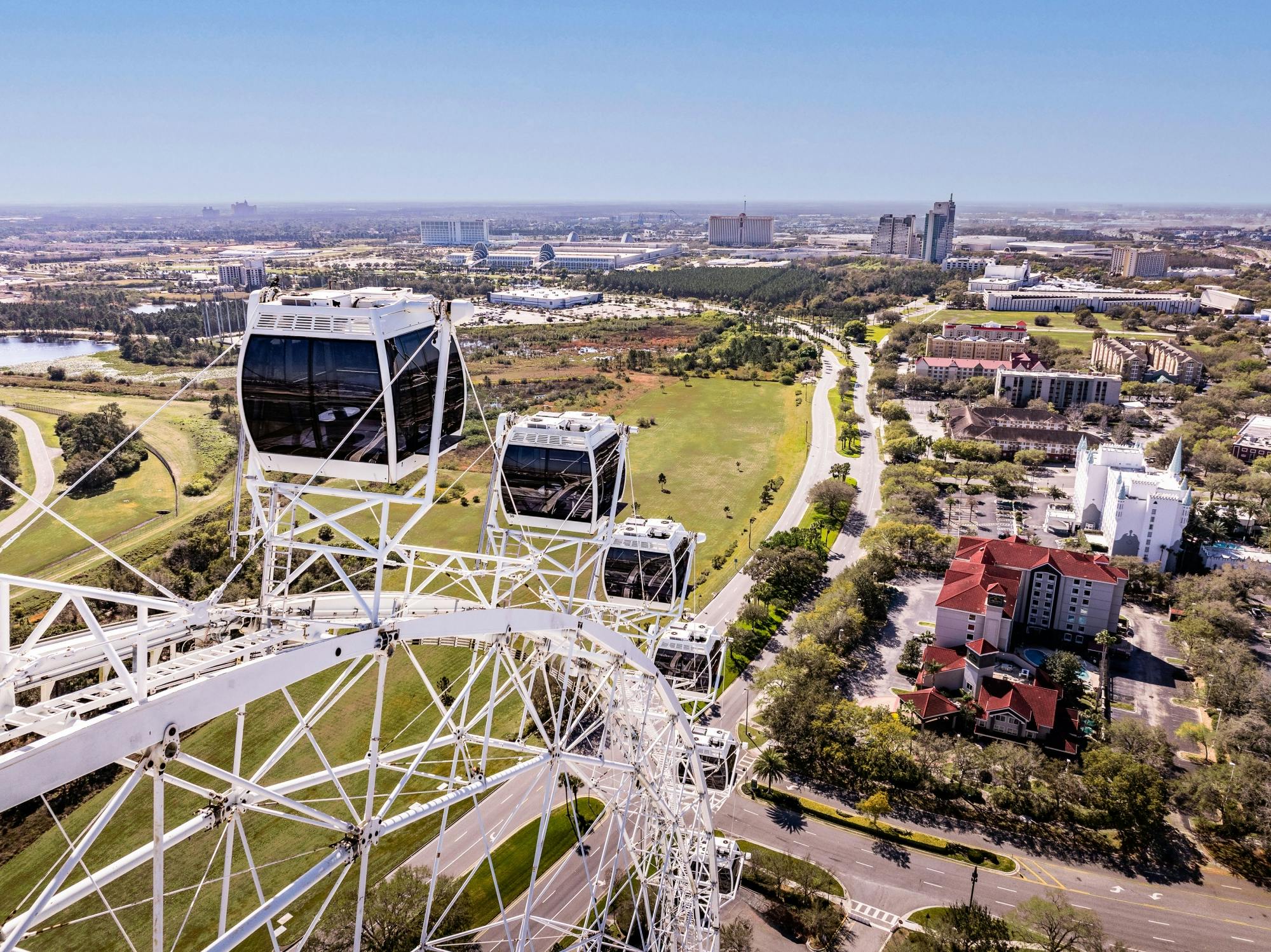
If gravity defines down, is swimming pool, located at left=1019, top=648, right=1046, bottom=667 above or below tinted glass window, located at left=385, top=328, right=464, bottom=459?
below

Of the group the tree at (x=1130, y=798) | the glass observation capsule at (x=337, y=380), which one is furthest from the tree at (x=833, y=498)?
the glass observation capsule at (x=337, y=380)

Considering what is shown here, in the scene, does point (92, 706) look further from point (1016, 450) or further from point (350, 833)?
point (1016, 450)

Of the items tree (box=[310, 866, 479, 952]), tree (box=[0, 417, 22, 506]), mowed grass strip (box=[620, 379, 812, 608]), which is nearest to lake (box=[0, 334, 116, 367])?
tree (box=[0, 417, 22, 506])

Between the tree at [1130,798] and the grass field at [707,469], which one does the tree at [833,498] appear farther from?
the tree at [1130,798]

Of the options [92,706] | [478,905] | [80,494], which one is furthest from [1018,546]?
[80,494]

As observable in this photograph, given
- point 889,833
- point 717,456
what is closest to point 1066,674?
point 889,833

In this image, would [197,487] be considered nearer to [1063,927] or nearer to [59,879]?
[1063,927]

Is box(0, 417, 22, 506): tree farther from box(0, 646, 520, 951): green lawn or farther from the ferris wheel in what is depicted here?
box(0, 646, 520, 951): green lawn
